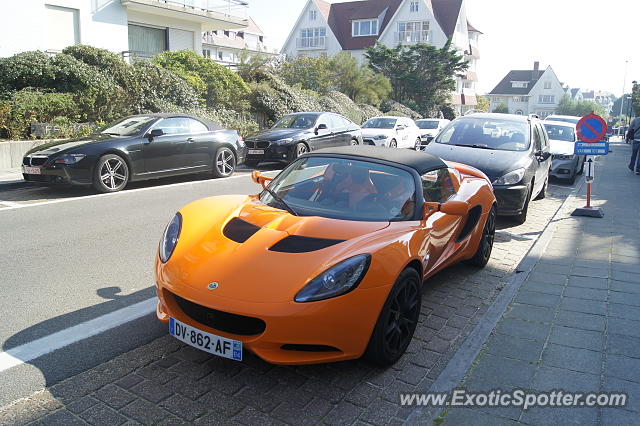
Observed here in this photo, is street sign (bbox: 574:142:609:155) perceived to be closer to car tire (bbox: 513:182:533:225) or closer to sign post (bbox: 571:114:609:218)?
sign post (bbox: 571:114:609:218)

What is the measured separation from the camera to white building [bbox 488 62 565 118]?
99.9 meters

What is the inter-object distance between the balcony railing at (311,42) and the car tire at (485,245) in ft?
186

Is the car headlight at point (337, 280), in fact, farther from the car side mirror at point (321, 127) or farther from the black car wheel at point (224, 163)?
the car side mirror at point (321, 127)

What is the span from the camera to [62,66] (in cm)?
1503

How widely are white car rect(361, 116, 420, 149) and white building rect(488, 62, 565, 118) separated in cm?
8375

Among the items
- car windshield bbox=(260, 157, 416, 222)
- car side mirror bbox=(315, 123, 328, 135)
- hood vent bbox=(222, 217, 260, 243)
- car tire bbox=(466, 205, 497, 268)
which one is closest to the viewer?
hood vent bbox=(222, 217, 260, 243)

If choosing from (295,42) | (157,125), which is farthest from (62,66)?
(295,42)

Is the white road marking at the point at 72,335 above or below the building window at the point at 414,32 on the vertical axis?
below

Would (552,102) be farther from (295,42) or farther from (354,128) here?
(354,128)

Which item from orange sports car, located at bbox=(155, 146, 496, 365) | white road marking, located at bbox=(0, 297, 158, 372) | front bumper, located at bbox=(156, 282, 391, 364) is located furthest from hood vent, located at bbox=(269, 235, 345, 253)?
white road marking, located at bbox=(0, 297, 158, 372)

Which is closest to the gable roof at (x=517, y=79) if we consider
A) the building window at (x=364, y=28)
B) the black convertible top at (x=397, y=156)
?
the building window at (x=364, y=28)

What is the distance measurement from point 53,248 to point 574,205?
29.6 ft

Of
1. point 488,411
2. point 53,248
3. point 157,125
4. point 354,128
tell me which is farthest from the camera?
point 354,128

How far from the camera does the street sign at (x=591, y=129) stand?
29.4 ft
